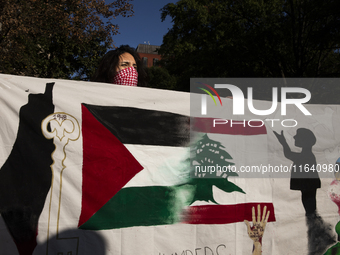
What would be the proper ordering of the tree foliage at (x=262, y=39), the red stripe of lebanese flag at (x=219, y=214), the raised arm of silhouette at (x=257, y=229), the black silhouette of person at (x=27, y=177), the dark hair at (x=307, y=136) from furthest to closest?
the tree foliage at (x=262, y=39)
the dark hair at (x=307, y=136)
the raised arm of silhouette at (x=257, y=229)
the red stripe of lebanese flag at (x=219, y=214)
the black silhouette of person at (x=27, y=177)

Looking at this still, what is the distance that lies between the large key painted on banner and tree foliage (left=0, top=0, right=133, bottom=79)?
13.9 ft

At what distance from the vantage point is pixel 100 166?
7.48 ft

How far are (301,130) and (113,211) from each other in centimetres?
208

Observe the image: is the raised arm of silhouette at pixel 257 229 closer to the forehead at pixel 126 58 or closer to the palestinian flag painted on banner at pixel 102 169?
the palestinian flag painted on banner at pixel 102 169

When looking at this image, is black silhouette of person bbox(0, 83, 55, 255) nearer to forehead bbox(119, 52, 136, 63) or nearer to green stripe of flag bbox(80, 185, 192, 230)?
green stripe of flag bbox(80, 185, 192, 230)

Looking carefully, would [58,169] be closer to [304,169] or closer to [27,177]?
[27,177]

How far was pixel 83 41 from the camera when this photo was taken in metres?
7.37

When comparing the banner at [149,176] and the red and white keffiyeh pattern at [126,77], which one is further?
the red and white keffiyeh pattern at [126,77]

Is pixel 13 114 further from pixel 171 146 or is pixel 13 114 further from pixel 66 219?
pixel 171 146

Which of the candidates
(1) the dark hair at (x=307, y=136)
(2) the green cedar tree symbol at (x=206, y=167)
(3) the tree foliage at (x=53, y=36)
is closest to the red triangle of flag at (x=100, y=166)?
(2) the green cedar tree symbol at (x=206, y=167)

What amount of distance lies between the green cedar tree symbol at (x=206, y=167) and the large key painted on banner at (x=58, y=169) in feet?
3.47

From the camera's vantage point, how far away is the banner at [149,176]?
6.88ft

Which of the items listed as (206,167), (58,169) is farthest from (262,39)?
(58,169)

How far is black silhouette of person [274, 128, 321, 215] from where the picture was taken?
2.81 metres
